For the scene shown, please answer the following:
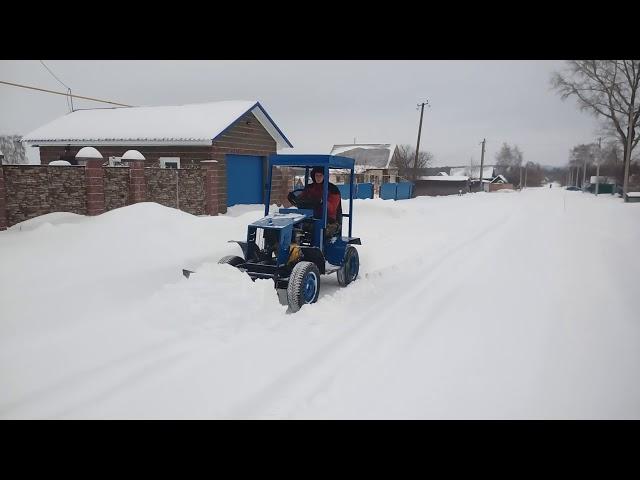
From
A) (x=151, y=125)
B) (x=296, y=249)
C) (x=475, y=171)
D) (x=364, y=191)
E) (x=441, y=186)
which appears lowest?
(x=296, y=249)

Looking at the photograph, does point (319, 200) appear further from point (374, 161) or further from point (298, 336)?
point (374, 161)

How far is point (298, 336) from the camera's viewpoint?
14.0 feet

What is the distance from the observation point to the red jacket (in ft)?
20.9

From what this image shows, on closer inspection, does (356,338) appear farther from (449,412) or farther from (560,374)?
(560,374)

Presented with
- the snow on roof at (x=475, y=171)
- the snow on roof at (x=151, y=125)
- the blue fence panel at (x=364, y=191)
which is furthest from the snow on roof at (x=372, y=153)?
the snow on roof at (x=475, y=171)

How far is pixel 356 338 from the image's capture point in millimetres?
4230

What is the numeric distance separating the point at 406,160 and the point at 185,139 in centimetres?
3467

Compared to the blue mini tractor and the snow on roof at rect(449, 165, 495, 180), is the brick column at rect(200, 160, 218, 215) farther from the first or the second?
the snow on roof at rect(449, 165, 495, 180)

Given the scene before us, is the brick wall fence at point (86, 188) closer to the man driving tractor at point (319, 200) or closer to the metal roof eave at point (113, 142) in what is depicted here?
the metal roof eave at point (113, 142)

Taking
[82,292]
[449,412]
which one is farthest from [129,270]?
[449,412]

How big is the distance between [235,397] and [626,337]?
388cm

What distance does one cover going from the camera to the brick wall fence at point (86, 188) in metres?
8.01

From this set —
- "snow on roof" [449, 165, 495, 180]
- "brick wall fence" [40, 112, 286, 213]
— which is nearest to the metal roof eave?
"brick wall fence" [40, 112, 286, 213]

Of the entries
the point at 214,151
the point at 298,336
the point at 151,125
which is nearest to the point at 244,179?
the point at 214,151
